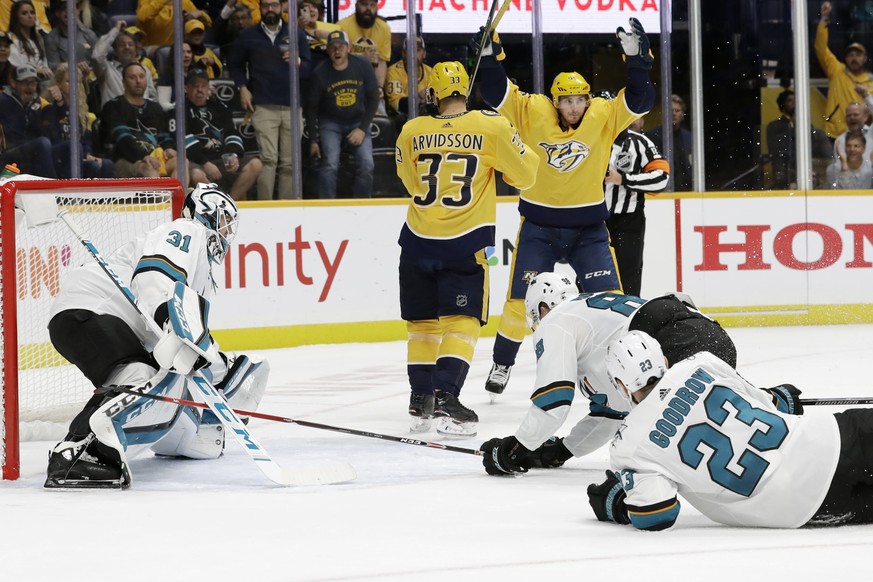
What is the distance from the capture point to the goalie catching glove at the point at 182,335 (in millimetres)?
3670

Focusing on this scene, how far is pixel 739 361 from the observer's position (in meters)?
6.71

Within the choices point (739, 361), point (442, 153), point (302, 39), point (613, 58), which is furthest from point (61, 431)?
point (613, 58)

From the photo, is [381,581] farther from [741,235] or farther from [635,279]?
[741,235]

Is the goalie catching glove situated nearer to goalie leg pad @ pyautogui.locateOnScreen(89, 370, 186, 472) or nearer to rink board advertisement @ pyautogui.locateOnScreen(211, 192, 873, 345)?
goalie leg pad @ pyautogui.locateOnScreen(89, 370, 186, 472)

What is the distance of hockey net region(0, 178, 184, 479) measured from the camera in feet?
13.1

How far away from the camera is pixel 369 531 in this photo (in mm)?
3162

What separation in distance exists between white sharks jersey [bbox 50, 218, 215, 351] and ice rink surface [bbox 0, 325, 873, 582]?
511 millimetres

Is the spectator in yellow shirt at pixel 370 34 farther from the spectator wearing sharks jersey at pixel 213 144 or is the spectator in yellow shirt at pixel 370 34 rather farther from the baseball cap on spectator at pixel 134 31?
the baseball cap on spectator at pixel 134 31

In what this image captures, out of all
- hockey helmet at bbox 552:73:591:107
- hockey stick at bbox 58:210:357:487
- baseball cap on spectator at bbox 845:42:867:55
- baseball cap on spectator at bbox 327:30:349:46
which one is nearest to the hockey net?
hockey stick at bbox 58:210:357:487

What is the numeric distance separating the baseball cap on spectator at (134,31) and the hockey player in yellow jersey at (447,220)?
321 centimetres

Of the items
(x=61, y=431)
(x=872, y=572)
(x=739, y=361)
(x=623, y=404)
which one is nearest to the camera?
(x=872, y=572)

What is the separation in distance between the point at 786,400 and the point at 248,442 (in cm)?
148

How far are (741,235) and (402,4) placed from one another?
2.61 metres

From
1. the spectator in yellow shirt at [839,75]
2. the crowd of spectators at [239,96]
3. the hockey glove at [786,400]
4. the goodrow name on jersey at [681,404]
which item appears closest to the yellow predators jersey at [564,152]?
the hockey glove at [786,400]
